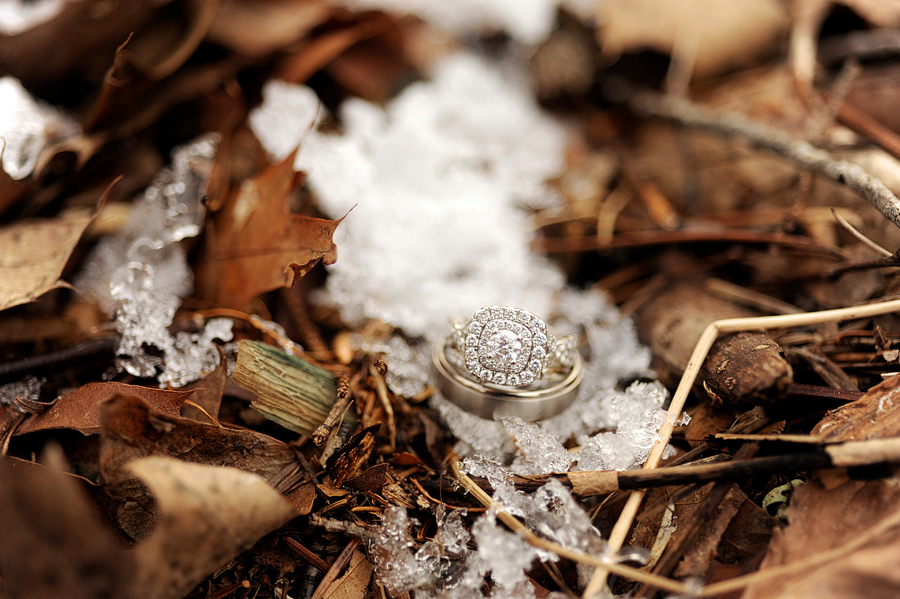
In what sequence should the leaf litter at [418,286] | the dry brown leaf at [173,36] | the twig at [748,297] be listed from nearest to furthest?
the leaf litter at [418,286], the twig at [748,297], the dry brown leaf at [173,36]

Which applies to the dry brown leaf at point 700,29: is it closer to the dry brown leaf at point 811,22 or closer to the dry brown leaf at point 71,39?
the dry brown leaf at point 811,22

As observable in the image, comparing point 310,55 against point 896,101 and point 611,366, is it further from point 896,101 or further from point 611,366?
point 896,101

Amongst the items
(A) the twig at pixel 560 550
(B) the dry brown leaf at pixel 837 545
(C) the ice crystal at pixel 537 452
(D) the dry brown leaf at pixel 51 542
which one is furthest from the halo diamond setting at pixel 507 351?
(D) the dry brown leaf at pixel 51 542

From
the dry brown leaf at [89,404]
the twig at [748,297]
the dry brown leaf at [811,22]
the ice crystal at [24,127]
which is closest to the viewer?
the dry brown leaf at [89,404]

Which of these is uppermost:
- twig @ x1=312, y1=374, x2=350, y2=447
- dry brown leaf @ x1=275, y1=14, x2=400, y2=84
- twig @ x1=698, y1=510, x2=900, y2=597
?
dry brown leaf @ x1=275, y1=14, x2=400, y2=84

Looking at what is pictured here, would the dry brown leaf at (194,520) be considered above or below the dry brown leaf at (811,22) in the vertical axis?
below

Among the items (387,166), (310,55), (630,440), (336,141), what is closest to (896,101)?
(630,440)

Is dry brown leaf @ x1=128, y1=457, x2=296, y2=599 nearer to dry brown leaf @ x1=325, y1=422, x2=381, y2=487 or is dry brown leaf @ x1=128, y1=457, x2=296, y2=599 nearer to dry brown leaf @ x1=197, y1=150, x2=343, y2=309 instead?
dry brown leaf @ x1=325, y1=422, x2=381, y2=487

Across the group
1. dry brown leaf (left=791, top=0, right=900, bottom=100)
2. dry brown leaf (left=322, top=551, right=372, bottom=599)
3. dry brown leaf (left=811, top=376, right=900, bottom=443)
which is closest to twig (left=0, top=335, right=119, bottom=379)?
dry brown leaf (left=322, top=551, right=372, bottom=599)
